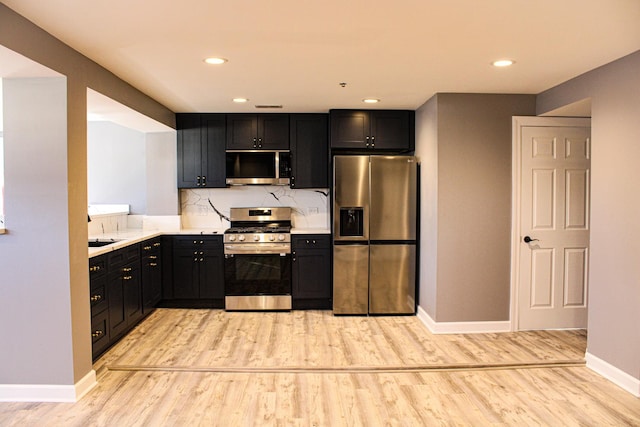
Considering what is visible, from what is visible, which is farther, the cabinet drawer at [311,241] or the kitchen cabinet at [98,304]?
the cabinet drawer at [311,241]

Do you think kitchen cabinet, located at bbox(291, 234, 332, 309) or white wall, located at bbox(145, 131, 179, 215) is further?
white wall, located at bbox(145, 131, 179, 215)

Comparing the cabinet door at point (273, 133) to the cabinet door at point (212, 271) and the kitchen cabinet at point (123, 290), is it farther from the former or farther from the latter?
the kitchen cabinet at point (123, 290)

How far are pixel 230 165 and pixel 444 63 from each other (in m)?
2.83

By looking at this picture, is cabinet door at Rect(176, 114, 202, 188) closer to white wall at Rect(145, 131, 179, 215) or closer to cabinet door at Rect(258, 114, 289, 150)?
white wall at Rect(145, 131, 179, 215)

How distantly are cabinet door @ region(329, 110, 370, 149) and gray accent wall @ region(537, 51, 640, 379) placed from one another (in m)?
2.11

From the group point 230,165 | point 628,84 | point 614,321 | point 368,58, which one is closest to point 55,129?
point 368,58

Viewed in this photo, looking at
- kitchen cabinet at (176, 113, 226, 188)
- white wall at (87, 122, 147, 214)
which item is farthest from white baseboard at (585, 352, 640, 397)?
white wall at (87, 122, 147, 214)

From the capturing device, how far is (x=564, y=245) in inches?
165

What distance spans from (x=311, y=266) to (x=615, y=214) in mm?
2880

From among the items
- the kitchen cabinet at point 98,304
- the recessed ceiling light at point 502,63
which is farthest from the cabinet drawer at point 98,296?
the recessed ceiling light at point 502,63

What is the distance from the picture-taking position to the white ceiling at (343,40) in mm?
2191

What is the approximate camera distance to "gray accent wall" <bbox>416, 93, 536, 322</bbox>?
4094 mm

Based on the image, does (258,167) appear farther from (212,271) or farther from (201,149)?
(212,271)

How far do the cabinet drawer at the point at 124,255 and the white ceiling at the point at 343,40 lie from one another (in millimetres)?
1417
